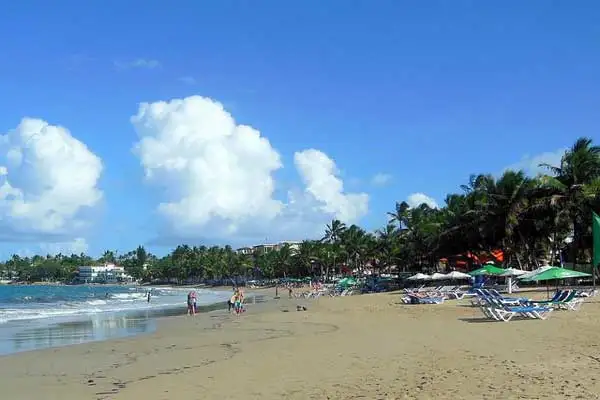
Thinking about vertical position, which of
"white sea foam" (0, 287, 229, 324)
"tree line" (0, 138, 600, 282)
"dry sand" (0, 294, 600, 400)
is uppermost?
"tree line" (0, 138, 600, 282)

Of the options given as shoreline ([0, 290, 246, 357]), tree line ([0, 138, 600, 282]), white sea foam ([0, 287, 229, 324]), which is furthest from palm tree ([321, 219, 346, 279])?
shoreline ([0, 290, 246, 357])

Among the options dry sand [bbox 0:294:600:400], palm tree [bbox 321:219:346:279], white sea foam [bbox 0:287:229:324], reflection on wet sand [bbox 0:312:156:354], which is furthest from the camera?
palm tree [bbox 321:219:346:279]

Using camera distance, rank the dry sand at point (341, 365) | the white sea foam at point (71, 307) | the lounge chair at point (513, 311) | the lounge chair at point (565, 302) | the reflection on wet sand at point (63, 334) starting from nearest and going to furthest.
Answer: the dry sand at point (341, 365) < the lounge chair at point (513, 311) < the reflection on wet sand at point (63, 334) < the lounge chair at point (565, 302) < the white sea foam at point (71, 307)

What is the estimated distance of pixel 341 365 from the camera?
1225 centimetres

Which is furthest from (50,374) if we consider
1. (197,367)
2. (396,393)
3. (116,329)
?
(116,329)

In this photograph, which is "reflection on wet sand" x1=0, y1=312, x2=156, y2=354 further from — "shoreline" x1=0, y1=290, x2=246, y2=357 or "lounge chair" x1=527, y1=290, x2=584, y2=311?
"lounge chair" x1=527, y1=290, x2=584, y2=311

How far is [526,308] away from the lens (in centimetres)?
1997

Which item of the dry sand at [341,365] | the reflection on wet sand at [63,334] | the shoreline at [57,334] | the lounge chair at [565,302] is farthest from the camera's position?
the lounge chair at [565,302]

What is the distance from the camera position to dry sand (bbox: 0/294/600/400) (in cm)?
943

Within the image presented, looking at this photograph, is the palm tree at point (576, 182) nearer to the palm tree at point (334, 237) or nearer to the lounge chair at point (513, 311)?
the lounge chair at point (513, 311)

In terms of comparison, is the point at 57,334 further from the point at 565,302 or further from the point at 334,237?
the point at 334,237

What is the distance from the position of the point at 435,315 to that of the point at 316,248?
93263 millimetres

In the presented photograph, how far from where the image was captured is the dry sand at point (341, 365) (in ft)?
30.9

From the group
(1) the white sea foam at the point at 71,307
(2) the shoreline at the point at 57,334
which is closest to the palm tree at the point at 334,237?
(1) the white sea foam at the point at 71,307
